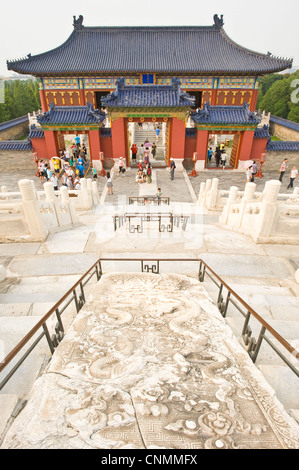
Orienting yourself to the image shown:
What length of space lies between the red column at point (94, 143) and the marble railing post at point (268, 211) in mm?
14585

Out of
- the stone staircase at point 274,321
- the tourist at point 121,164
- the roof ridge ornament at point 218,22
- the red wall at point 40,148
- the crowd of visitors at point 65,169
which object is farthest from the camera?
the roof ridge ornament at point 218,22

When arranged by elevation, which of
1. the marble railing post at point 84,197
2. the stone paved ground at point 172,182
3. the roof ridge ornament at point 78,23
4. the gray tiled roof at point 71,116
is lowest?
the stone paved ground at point 172,182

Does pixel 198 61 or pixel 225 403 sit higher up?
pixel 198 61

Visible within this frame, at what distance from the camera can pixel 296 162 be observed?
19547 mm

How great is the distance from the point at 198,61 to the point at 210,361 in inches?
1003

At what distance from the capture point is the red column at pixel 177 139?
709 inches

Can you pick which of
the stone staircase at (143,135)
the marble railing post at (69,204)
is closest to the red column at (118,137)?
the stone staircase at (143,135)

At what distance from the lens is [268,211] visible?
23.5 feet

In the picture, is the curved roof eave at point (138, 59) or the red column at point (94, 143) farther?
the curved roof eave at point (138, 59)

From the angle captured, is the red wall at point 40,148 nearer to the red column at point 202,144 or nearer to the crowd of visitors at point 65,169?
the crowd of visitors at point 65,169

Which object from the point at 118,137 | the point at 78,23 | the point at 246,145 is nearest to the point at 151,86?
the point at 118,137

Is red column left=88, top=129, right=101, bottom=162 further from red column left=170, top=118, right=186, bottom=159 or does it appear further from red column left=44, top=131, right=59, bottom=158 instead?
red column left=170, top=118, right=186, bottom=159

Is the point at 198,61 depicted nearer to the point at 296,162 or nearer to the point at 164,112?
the point at 164,112

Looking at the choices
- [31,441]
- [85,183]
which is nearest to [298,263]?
[31,441]
